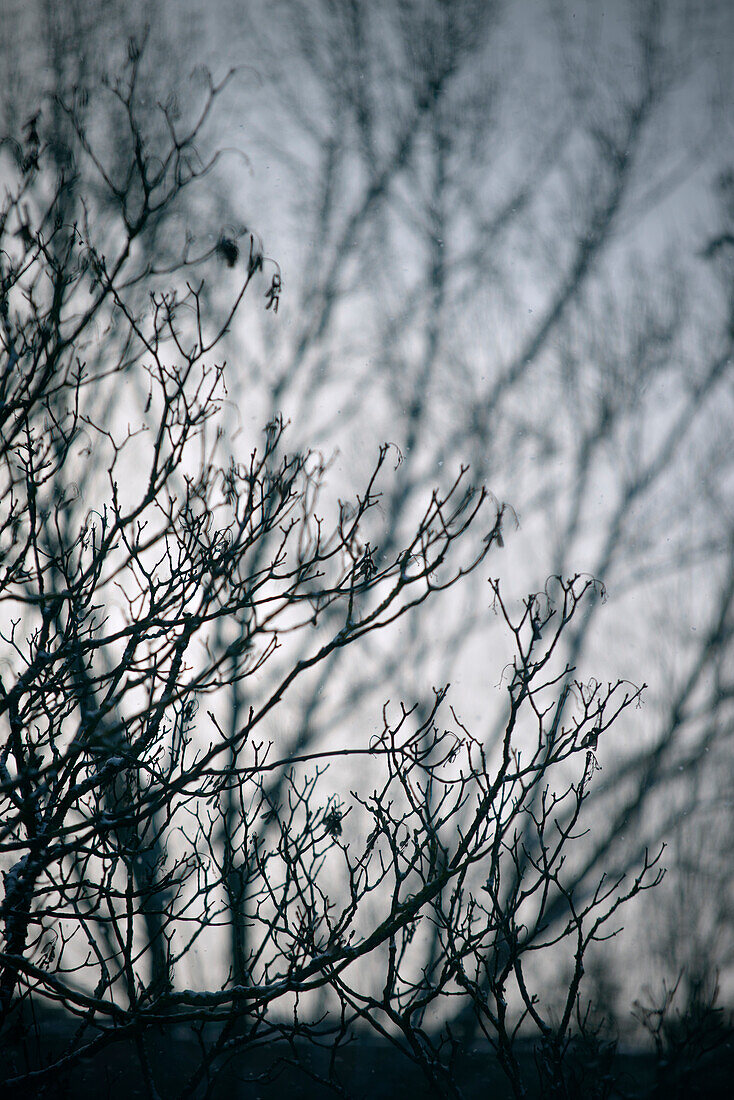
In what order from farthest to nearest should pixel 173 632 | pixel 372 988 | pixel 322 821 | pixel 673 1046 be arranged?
pixel 372 988, pixel 673 1046, pixel 322 821, pixel 173 632

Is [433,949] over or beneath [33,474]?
beneath

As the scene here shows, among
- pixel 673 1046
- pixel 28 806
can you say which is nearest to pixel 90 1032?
pixel 673 1046

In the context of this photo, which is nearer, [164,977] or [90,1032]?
[164,977]

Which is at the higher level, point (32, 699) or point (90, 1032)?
point (32, 699)

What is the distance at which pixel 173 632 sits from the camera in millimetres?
3008

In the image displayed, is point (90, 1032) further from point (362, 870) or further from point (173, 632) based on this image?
point (173, 632)

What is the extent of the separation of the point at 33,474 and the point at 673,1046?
5.34 metres

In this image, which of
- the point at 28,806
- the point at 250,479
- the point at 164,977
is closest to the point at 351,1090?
the point at 164,977

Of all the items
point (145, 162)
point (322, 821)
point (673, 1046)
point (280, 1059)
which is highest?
point (145, 162)

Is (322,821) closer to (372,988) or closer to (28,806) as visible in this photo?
(28,806)

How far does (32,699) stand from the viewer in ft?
10.1

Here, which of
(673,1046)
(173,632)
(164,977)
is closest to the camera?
(173,632)

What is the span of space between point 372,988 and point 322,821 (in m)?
2.65

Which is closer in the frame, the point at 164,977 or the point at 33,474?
the point at 33,474
